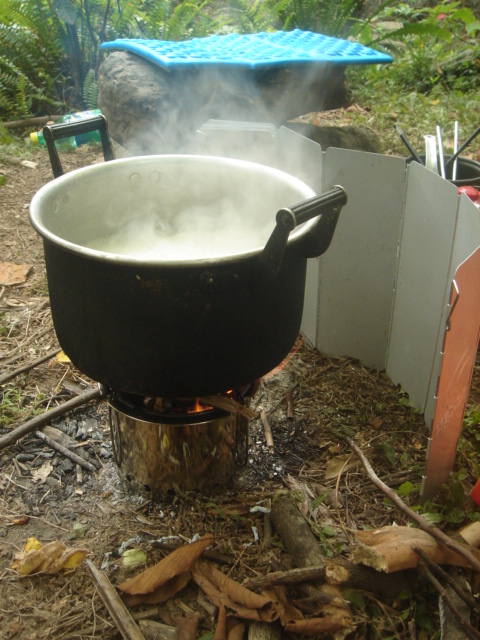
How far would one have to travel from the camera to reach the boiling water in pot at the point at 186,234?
213cm

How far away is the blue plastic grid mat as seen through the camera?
348 cm

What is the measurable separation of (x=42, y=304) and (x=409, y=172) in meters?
1.93

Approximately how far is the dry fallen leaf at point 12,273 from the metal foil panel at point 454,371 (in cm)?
240

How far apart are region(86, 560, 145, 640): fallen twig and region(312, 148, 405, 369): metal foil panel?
1452 mm

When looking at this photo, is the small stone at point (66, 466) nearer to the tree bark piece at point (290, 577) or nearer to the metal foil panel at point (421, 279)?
the tree bark piece at point (290, 577)

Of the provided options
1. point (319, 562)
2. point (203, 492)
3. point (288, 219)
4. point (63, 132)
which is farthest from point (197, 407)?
point (63, 132)

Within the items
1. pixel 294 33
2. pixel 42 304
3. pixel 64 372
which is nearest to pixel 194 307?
pixel 64 372

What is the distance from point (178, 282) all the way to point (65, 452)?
1.12 m

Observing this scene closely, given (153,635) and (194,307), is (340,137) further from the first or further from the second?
(153,635)

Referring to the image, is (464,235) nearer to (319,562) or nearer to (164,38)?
(319,562)

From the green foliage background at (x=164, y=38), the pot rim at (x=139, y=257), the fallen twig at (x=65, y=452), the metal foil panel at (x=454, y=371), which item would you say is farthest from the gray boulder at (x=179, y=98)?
the metal foil panel at (x=454, y=371)

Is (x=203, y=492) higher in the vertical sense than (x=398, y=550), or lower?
lower

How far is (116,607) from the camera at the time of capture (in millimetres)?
1711

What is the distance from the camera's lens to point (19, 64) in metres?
5.39
